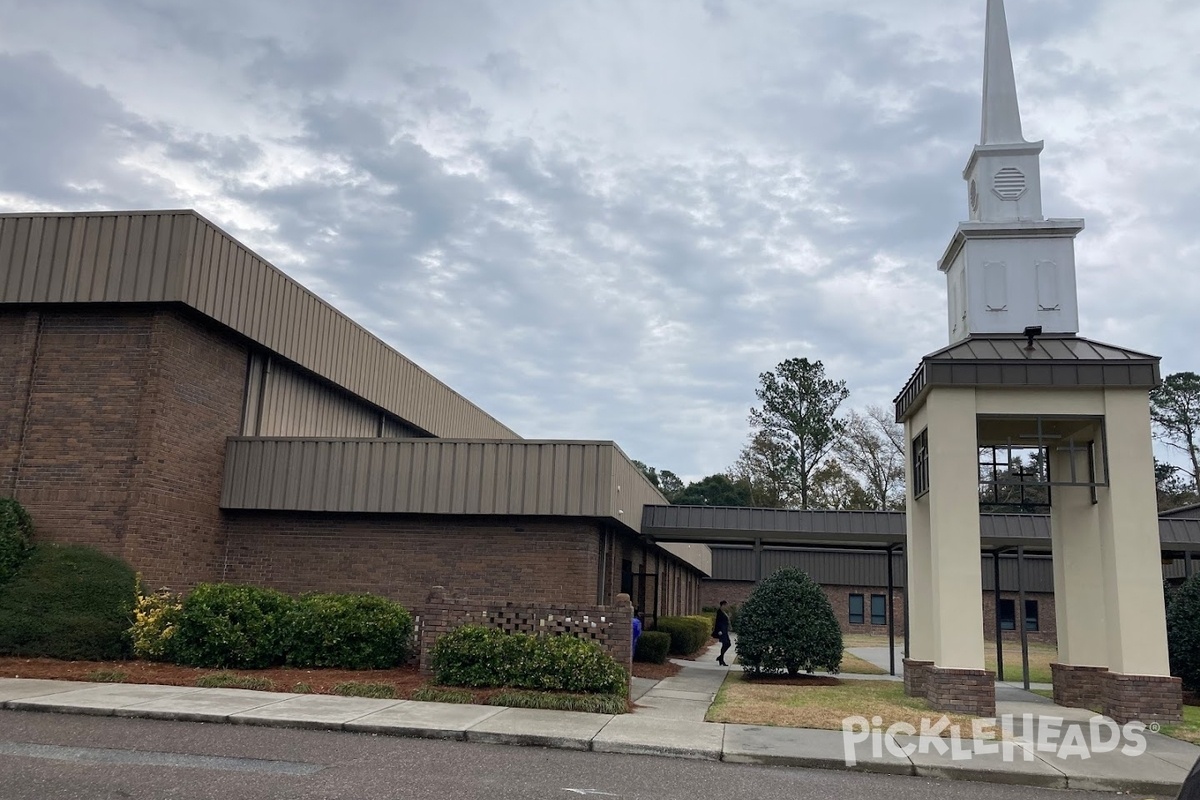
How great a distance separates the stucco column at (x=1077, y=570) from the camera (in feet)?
51.5

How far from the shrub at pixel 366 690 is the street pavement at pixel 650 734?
35cm

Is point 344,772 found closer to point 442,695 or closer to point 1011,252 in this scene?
point 442,695

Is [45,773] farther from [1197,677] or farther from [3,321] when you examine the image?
[1197,677]

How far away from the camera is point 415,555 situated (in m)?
18.3

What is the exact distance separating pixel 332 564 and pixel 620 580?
661 cm

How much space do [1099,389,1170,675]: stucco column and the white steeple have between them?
78.2 inches

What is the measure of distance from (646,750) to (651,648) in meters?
10.2

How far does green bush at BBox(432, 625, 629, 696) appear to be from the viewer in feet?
43.9

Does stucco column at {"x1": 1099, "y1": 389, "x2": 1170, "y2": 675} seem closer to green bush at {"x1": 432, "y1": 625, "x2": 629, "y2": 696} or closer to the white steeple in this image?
the white steeple

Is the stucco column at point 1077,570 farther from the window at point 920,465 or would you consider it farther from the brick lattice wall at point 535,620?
the brick lattice wall at point 535,620

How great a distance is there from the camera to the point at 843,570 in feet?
140

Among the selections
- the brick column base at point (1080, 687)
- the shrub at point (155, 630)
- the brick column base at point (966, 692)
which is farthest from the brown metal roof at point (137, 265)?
the brick column base at point (1080, 687)

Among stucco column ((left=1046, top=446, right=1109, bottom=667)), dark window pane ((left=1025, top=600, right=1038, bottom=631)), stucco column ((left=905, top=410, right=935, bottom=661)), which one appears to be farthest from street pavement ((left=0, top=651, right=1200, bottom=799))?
dark window pane ((left=1025, top=600, right=1038, bottom=631))

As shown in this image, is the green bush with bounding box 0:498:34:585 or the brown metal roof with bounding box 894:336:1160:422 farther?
the green bush with bounding box 0:498:34:585
